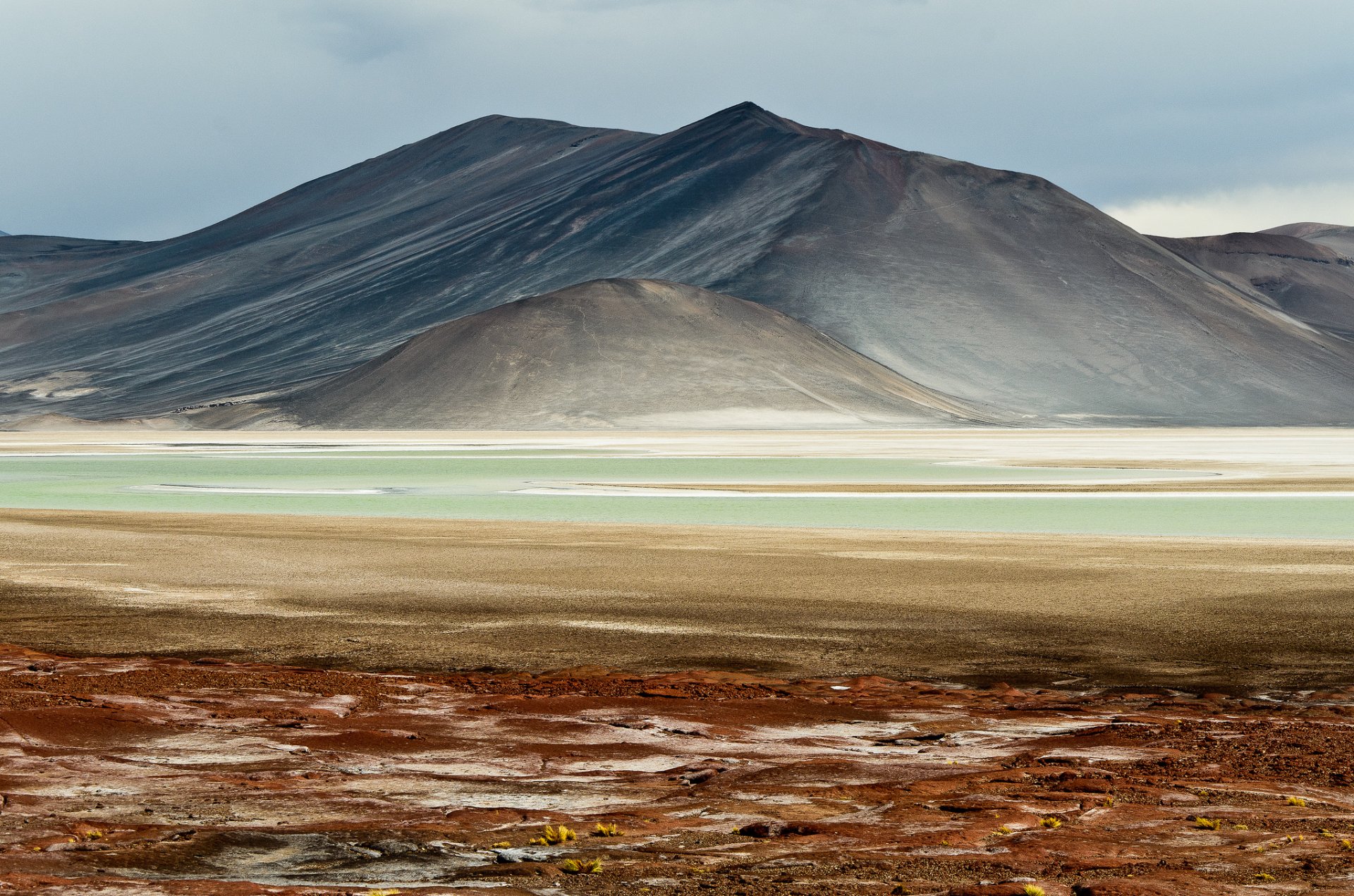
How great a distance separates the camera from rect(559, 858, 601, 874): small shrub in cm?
648

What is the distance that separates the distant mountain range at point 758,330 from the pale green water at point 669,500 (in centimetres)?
7243

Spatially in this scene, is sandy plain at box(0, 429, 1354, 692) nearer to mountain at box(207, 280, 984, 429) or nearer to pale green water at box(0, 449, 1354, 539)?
pale green water at box(0, 449, 1354, 539)

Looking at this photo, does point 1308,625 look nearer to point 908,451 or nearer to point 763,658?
point 763,658

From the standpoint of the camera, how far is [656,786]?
8.30 metres

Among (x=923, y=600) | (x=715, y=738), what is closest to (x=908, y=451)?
(x=923, y=600)

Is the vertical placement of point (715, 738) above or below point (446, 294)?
below

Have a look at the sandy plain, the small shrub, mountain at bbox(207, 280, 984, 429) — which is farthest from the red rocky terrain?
mountain at bbox(207, 280, 984, 429)

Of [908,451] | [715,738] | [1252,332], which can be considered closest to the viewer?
[715,738]

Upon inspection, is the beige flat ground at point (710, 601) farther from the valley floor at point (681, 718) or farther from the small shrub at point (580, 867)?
the small shrub at point (580, 867)

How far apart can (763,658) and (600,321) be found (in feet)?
424

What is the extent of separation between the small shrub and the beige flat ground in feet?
20.0

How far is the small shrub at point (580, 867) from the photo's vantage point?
648 centimetres

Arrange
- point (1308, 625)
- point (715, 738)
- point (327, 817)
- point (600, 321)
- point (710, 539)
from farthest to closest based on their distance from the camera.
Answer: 1. point (600, 321)
2. point (710, 539)
3. point (1308, 625)
4. point (715, 738)
5. point (327, 817)

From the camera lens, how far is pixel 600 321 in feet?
464
